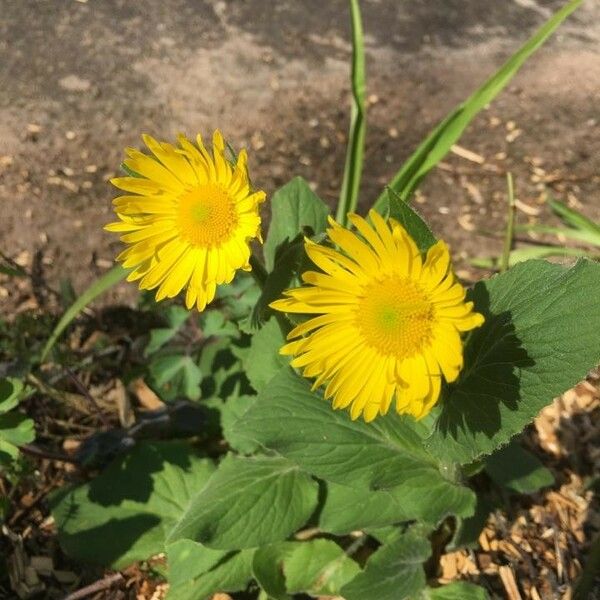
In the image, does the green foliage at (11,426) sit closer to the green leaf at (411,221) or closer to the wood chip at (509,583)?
the green leaf at (411,221)

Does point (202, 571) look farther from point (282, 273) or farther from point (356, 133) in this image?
point (356, 133)

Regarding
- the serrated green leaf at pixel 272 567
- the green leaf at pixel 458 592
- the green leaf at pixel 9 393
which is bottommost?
the serrated green leaf at pixel 272 567

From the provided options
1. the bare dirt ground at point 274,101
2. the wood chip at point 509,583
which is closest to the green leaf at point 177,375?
the bare dirt ground at point 274,101

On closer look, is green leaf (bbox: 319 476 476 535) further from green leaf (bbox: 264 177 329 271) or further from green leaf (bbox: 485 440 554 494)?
green leaf (bbox: 264 177 329 271)

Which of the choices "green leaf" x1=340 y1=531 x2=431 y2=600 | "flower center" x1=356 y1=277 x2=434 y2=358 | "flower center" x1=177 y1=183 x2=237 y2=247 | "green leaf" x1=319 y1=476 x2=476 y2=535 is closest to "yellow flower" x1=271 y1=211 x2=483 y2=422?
"flower center" x1=356 y1=277 x2=434 y2=358

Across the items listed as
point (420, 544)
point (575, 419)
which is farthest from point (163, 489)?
point (575, 419)

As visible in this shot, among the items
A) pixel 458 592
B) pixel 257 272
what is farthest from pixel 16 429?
pixel 458 592

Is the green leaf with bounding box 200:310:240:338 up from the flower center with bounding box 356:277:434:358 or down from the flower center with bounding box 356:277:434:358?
down
